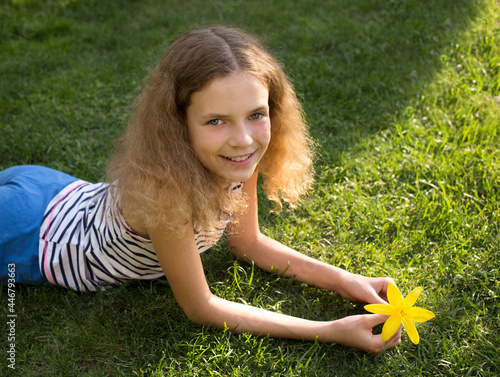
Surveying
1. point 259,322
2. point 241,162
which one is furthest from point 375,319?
point 241,162

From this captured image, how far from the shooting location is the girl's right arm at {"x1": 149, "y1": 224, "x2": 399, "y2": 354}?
5.82 ft

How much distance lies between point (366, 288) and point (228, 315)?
587mm

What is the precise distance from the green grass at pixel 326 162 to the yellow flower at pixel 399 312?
18cm

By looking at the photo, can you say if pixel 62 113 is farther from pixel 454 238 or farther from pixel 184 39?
pixel 454 238

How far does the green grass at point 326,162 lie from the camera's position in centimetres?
192

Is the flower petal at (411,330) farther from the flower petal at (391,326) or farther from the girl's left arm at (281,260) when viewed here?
the girl's left arm at (281,260)

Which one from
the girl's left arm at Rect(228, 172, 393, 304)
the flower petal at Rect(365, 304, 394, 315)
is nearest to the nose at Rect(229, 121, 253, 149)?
the girl's left arm at Rect(228, 172, 393, 304)

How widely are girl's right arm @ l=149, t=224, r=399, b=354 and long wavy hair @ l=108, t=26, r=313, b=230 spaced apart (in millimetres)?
102

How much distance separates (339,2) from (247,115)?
344 centimetres

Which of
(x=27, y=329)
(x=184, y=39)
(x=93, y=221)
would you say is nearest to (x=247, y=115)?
(x=184, y=39)

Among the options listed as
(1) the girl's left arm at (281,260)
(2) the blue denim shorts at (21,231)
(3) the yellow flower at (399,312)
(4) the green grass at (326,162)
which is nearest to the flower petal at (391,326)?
(3) the yellow flower at (399,312)

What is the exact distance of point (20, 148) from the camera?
10.2 ft

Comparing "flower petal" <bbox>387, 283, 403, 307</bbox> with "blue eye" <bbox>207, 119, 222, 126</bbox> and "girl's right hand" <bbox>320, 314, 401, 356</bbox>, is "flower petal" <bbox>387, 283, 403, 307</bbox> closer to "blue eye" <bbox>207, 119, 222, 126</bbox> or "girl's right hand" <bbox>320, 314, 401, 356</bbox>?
"girl's right hand" <bbox>320, 314, 401, 356</bbox>

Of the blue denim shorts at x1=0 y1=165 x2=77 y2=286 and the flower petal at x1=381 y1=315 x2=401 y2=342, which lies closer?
the flower petal at x1=381 y1=315 x2=401 y2=342
